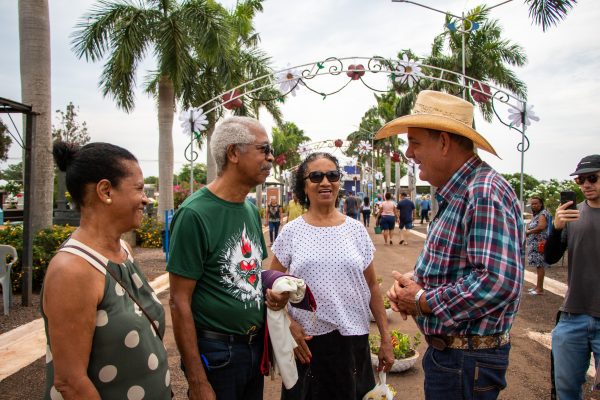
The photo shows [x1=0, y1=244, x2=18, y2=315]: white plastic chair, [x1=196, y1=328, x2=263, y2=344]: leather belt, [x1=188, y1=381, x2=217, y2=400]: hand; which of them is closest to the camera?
[x1=188, y1=381, x2=217, y2=400]: hand

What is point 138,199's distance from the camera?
6.38ft

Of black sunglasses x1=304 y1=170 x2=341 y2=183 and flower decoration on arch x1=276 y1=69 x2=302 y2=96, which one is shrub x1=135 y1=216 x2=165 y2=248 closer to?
flower decoration on arch x1=276 y1=69 x2=302 y2=96

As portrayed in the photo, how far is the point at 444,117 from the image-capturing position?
2059mm

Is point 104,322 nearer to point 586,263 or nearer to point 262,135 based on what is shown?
point 262,135

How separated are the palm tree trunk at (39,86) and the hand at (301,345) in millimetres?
6739

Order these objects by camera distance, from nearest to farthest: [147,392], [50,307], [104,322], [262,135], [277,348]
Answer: [50,307]
[104,322]
[147,392]
[277,348]
[262,135]

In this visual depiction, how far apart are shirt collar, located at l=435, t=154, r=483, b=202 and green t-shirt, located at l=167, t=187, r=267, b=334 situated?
105 cm

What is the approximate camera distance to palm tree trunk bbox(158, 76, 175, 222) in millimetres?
15094

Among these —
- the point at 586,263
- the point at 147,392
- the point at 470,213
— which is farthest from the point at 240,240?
the point at 586,263

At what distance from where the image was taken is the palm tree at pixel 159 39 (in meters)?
13.7

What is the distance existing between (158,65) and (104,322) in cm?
1449

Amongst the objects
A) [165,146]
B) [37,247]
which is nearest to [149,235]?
[165,146]

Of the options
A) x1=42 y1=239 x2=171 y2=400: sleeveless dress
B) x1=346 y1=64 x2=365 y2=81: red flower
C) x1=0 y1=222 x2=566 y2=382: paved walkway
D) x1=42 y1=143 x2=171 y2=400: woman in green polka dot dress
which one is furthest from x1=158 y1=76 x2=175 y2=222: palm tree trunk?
x1=42 y1=239 x2=171 y2=400: sleeveless dress

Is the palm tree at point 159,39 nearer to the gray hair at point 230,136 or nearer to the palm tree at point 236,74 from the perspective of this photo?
the palm tree at point 236,74
